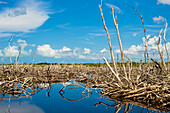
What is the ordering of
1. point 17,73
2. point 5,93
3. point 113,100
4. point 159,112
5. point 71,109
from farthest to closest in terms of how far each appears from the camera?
point 17,73 < point 5,93 < point 113,100 < point 71,109 < point 159,112

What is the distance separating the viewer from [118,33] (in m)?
6.01

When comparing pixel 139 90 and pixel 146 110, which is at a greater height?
pixel 139 90

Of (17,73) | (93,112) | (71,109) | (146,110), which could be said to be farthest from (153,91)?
(17,73)

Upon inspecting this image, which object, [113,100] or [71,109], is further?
[113,100]

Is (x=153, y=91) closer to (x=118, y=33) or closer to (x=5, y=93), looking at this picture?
(x=118, y=33)

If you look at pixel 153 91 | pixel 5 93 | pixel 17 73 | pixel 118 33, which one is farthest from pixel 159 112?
pixel 17 73

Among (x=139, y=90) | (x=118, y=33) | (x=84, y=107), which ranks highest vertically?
(x=118, y=33)

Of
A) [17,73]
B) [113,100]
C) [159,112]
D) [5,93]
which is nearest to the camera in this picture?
[159,112]

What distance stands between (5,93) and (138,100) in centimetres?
492

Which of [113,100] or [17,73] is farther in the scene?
[17,73]

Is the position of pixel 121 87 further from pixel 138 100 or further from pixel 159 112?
pixel 159 112

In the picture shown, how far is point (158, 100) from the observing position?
538 centimetres

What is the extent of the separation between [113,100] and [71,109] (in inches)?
61.3

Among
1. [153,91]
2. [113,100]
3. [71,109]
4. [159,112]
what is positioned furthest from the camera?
[113,100]
